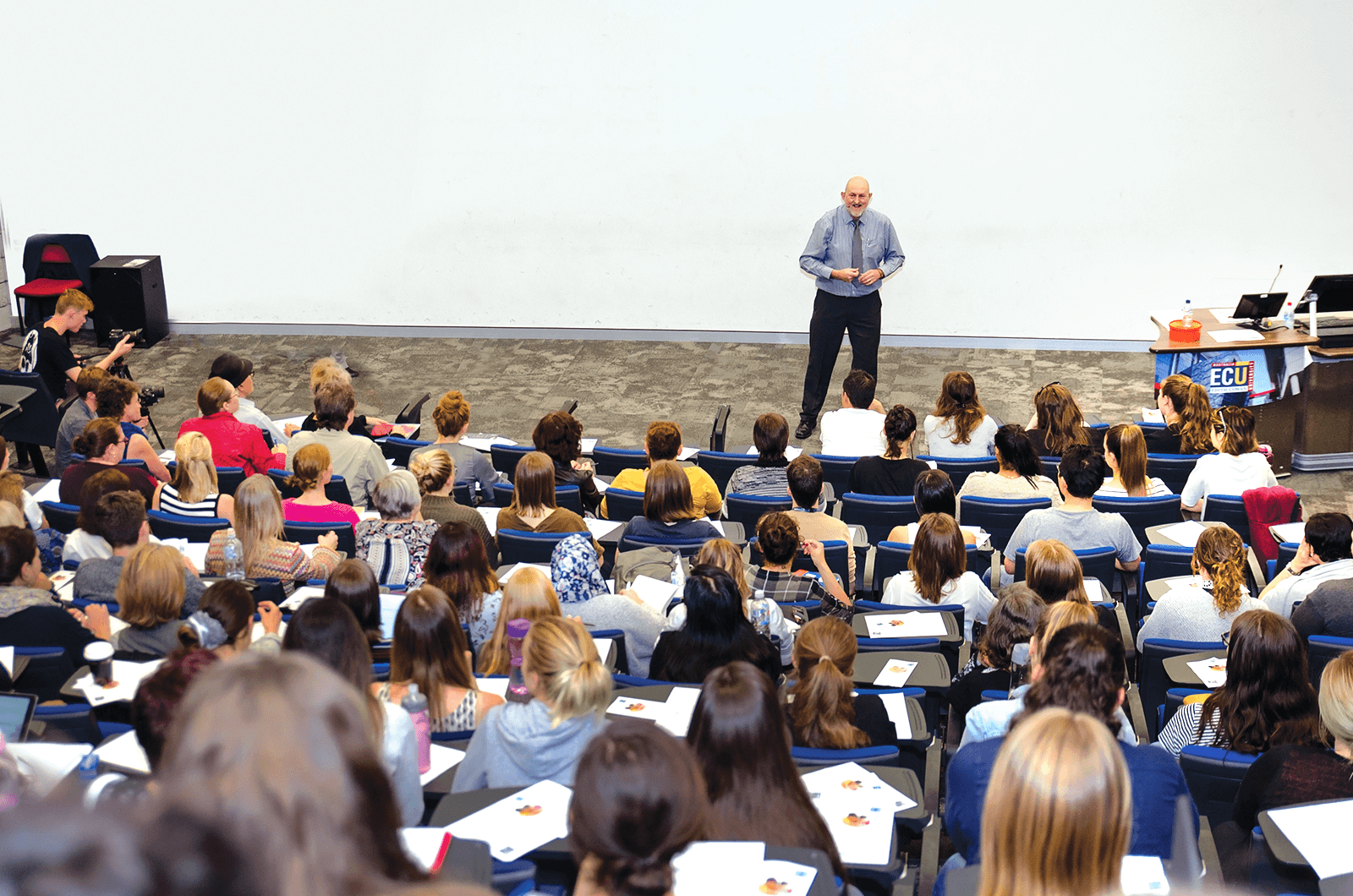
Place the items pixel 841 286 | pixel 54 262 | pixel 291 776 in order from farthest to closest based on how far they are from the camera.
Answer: pixel 54 262 < pixel 841 286 < pixel 291 776

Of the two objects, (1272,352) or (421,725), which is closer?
(421,725)

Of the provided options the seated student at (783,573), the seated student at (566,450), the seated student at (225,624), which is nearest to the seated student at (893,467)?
the seated student at (783,573)

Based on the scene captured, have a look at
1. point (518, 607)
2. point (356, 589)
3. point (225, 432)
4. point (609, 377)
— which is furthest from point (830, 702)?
point (609, 377)

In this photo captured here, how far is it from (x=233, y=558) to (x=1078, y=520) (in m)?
3.82

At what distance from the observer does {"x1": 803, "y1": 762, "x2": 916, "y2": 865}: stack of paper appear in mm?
3119

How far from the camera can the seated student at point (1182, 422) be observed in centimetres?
698

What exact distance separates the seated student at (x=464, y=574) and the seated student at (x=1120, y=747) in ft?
7.00

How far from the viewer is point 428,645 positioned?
382cm

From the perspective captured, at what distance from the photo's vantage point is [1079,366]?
35.4 feet

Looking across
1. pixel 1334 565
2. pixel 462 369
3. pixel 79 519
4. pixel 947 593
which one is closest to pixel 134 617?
pixel 79 519

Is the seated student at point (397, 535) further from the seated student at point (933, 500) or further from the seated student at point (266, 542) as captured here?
the seated student at point (933, 500)

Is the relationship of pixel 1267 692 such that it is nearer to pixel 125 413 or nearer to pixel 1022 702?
pixel 1022 702

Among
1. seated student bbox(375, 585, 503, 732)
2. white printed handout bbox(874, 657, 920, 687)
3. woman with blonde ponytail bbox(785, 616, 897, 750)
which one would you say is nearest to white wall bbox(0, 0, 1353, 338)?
white printed handout bbox(874, 657, 920, 687)

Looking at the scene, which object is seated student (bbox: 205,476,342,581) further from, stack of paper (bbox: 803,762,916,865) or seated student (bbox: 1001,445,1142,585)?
seated student (bbox: 1001,445,1142,585)
